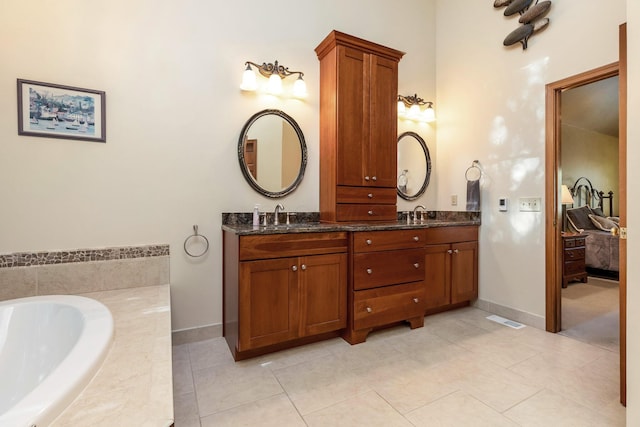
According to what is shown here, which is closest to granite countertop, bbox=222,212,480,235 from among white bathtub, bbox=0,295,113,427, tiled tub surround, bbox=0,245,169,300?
tiled tub surround, bbox=0,245,169,300

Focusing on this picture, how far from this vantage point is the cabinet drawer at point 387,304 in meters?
2.24

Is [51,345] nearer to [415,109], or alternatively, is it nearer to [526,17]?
[415,109]

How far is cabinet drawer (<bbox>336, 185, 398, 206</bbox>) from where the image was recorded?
8.24 feet

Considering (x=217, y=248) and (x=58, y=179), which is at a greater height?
(x=58, y=179)

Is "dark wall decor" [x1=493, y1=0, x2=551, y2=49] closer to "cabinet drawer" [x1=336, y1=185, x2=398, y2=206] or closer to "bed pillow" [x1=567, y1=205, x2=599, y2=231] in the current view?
"cabinet drawer" [x1=336, y1=185, x2=398, y2=206]

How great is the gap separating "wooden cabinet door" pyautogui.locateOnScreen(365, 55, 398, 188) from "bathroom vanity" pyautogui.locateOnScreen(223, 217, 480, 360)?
56 cm

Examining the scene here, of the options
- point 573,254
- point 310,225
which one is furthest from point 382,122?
point 573,254

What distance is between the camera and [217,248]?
2.36 m

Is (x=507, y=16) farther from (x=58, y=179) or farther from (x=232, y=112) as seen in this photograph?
(x=58, y=179)

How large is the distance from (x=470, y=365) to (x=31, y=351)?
7.89ft

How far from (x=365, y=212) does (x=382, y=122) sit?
2.68 feet

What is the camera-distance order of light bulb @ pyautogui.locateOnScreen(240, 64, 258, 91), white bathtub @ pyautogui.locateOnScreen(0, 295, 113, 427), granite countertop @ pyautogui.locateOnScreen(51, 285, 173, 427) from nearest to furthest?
granite countertop @ pyautogui.locateOnScreen(51, 285, 173, 427) < white bathtub @ pyautogui.locateOnScreen(0, 295, 113, 427) < light bulb @ pyautogui.locateOnScreen(240, 64, 258, 91)

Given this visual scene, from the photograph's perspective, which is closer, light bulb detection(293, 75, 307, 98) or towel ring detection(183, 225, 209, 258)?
towel ring detection(183, 225, 209, 258)

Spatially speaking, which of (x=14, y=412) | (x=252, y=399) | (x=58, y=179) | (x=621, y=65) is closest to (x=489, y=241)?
(x=621, y=65)
